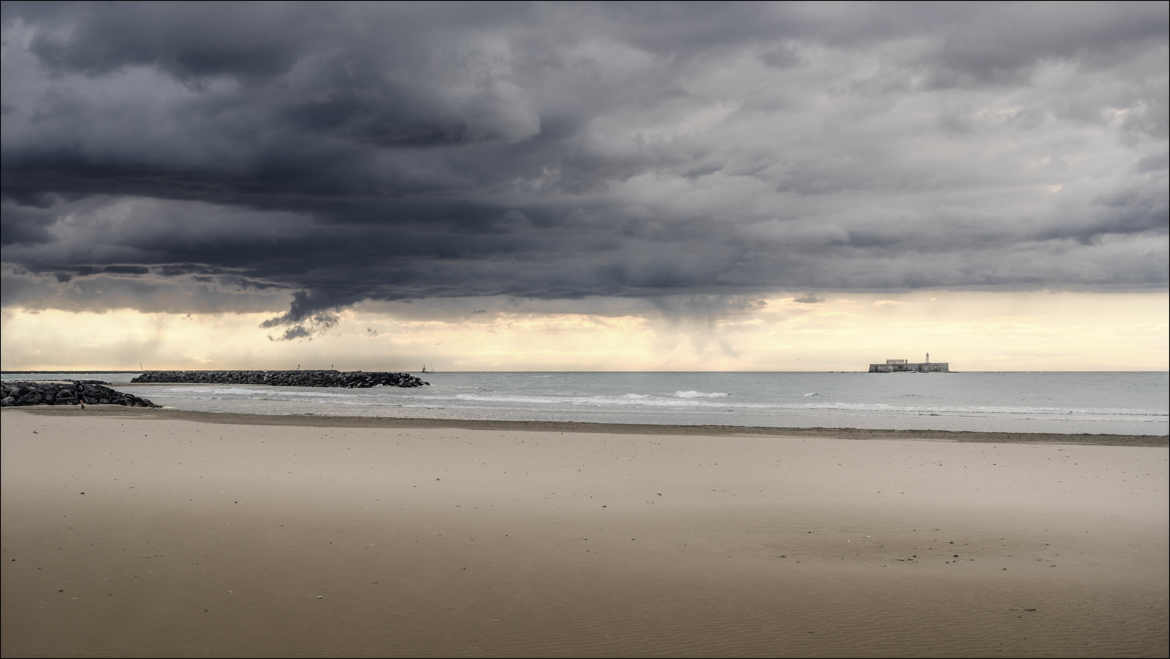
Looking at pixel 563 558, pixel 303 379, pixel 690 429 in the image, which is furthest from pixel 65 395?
pixel 303 379

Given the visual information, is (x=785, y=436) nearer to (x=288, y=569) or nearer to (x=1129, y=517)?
(x=1129, y=517)

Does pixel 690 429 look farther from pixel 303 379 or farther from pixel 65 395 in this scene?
pixel 303 379

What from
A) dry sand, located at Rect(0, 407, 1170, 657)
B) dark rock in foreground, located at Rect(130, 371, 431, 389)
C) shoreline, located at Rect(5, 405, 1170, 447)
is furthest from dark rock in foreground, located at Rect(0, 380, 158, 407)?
dark rock in foreground, located at Rect(130, 371, 431, 389)

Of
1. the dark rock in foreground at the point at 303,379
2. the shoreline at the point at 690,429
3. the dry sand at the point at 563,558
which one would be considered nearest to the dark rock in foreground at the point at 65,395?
the shoreline at the point at 690,429

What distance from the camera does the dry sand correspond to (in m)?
7.66

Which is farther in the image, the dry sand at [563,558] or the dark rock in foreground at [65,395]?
the dark rock in foreground at [65,395]

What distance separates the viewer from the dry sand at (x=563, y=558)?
25.1 feet

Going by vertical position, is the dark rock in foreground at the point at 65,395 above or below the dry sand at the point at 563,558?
above

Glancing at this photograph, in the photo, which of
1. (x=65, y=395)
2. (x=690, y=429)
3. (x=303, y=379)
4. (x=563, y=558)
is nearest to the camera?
(x=563, y=558)

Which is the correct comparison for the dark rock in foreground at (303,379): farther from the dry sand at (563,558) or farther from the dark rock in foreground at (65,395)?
the dry sand at (563,558)

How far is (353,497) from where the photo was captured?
46.0 ft

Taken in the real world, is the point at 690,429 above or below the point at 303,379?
below

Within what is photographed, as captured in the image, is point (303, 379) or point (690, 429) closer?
point (690, 429)

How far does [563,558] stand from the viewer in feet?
33.6
